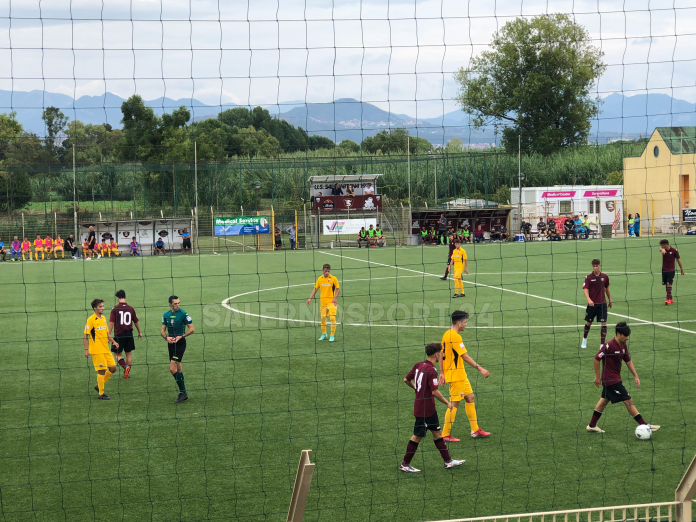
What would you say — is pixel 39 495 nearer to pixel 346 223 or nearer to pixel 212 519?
pixel 212 519

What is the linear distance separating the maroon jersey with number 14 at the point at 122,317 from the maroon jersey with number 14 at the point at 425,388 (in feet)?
21.4

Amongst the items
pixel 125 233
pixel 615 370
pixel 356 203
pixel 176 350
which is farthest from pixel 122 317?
pixel 356 203

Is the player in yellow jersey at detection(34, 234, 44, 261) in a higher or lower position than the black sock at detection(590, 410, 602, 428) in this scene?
higher

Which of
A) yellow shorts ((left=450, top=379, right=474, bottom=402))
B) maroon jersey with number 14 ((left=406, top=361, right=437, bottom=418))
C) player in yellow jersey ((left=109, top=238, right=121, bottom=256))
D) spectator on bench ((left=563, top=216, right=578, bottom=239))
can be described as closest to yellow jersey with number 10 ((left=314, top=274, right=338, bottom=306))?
yellow shorts ((left=450, top=379, right=474, bottom=402))

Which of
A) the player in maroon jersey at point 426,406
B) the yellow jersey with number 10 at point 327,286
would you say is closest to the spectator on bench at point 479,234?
the yellow jersey with number 10 at point 327,286

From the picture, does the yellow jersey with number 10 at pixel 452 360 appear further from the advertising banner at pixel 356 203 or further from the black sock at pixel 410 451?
the advertising banner at pixel 356 203

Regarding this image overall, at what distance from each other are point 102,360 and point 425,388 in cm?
617

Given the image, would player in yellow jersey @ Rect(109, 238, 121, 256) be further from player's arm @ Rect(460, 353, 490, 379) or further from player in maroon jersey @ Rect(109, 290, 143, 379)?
player's arm @ Rect(460, 353, 490, 379)

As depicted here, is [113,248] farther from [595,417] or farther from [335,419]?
[595,417]

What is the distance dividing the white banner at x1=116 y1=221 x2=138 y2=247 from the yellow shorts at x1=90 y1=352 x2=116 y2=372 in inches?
1460

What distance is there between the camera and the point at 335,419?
10.1 metres

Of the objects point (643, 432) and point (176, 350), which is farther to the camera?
point (176, 350)

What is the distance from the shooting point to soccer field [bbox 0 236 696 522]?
7430 millimetres

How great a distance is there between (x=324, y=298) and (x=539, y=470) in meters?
8.06
